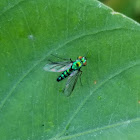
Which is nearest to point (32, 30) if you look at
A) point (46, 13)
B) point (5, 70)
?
point (46, 13)

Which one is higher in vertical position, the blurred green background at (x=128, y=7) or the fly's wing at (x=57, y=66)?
the blurred green background at (x=128, y=7)

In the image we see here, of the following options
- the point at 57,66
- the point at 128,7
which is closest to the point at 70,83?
the point at 57,66

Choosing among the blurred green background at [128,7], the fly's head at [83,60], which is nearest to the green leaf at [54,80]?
the fly's head at [83,60]

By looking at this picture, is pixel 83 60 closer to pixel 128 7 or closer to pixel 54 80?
pixel 54 80

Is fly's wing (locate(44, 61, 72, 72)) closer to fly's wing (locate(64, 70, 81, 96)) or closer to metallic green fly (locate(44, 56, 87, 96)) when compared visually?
metallic green fly (locate(44, 56, 87, 96))

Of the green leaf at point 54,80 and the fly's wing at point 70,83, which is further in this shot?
the fly's wing at point 70,83

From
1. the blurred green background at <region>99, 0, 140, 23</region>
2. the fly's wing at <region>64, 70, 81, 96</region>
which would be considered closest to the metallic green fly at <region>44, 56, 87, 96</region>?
the fly's wing at <region>64, 70, 81, 96</region>

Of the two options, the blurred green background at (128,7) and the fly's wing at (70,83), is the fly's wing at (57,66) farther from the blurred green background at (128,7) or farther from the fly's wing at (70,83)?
the blurred green background at (128,7)
